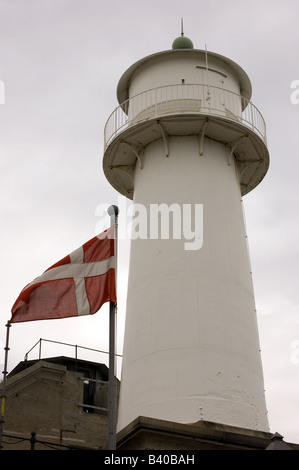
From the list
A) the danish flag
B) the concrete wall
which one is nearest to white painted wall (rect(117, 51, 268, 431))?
the concrete wall

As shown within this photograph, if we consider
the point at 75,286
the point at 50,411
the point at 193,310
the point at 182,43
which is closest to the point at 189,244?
the point at 193,310

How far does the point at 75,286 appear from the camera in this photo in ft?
55.8

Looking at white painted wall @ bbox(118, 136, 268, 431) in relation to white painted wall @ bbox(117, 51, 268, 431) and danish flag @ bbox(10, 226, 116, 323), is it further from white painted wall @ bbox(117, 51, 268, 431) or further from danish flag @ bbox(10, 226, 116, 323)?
danish flag @ bbox(10, 226, 116, 323)

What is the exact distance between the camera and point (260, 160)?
85.9 feet

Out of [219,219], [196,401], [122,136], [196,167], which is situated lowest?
[196,401]

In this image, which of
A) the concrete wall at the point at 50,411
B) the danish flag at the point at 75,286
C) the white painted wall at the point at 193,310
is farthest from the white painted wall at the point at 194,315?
the danish flag at the point at 75,286

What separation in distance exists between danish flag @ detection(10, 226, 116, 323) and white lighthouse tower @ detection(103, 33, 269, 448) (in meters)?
4.45

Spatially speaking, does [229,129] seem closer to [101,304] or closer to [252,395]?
[252,395]

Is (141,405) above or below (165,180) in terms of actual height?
below

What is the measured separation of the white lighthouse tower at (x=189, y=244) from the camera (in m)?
20.5

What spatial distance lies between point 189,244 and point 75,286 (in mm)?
6343

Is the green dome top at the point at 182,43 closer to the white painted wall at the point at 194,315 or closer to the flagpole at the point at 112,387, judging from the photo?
the white painted wall at the point at 194,315

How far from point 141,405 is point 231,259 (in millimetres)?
5200
